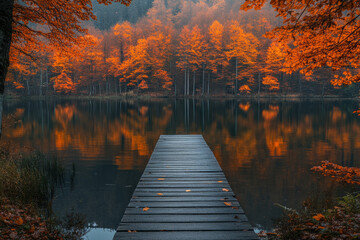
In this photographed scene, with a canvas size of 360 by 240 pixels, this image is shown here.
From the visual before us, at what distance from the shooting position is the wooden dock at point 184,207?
3775 mm

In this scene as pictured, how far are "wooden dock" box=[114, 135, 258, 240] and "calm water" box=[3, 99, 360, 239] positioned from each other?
136cm

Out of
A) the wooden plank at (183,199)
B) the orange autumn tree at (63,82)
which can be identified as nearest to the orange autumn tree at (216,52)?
the orange autumn tree at (63,82)

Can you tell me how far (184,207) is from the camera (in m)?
4.64

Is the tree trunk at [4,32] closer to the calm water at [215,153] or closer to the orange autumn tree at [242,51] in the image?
the calm water at [215,153]

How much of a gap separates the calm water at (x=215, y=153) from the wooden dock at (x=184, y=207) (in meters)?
1.36

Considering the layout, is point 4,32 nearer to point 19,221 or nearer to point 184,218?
point 19,221

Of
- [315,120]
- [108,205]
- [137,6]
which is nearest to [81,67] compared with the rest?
[315,120]

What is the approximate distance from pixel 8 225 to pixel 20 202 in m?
1.72

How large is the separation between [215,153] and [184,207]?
784cm

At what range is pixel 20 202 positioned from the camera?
5.81 m

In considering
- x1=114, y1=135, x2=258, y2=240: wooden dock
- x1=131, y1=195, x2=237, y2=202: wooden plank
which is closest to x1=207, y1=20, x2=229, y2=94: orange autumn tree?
x1=114, y1=135, x2=258, y2=240: wooden dock

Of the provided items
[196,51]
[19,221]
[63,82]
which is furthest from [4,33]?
[63,82]

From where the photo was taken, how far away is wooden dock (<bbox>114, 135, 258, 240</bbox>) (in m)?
3.78

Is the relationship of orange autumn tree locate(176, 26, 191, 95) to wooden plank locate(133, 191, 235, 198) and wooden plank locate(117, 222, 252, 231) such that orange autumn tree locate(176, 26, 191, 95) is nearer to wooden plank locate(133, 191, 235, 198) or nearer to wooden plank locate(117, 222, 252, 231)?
wooden plank locate(133, 191, 235, 198)
